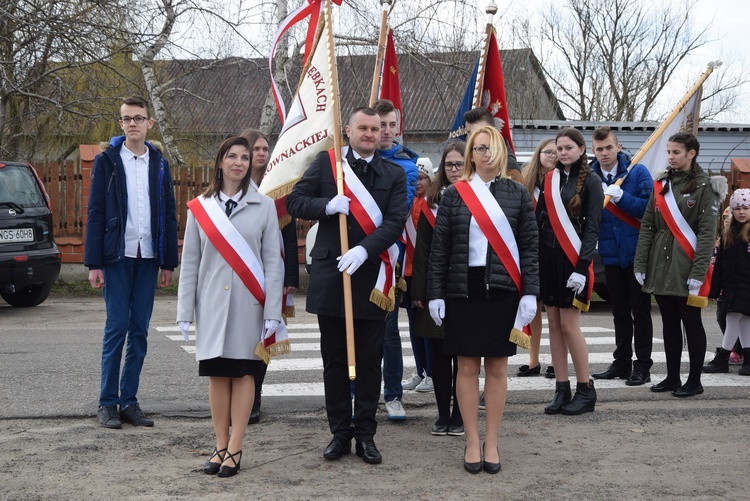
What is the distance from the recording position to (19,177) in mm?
11820

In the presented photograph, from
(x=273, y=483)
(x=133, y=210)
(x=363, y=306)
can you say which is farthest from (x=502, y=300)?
(x=133, y=210)

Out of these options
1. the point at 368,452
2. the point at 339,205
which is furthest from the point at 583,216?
the point at 368,452

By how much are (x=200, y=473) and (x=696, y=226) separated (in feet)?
13.7

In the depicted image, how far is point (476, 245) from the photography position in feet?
16.7

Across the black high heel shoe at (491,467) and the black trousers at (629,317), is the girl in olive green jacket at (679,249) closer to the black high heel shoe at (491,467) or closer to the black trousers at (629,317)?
the black trousers at (629,317)

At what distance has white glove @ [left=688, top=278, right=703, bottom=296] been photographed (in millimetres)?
6719

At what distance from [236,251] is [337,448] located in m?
1.25

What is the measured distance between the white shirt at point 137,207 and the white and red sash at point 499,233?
2111 millimetres

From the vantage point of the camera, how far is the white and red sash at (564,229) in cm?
623

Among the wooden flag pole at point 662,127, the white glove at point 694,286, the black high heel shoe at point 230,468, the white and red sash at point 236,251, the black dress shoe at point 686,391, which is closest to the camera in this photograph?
the black high heel shoe at point 230,468

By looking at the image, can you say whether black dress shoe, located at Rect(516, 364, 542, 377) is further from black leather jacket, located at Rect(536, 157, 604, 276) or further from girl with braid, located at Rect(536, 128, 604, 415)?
black leather jacket, located at Rect(536, 157, 604, 276)

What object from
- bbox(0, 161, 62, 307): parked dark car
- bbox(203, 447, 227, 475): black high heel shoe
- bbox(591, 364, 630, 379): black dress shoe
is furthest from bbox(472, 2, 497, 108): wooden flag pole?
bbox(0, 161, 62, 307): parked dark car

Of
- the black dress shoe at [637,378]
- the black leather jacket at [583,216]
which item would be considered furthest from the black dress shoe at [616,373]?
the black leather jacket at [583,216]

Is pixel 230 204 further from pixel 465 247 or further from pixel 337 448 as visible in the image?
pixel 337 448
